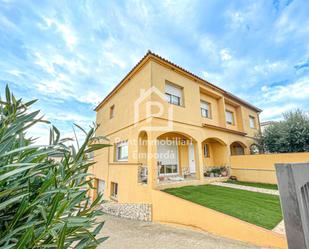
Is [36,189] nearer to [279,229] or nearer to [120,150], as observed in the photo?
[279,229]

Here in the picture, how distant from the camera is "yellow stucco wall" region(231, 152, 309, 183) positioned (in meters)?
11.1

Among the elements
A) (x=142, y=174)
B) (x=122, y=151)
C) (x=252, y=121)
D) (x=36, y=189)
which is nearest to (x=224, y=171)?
(x=142, y=174)

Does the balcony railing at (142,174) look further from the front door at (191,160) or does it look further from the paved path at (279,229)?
the paved path at (279,229)

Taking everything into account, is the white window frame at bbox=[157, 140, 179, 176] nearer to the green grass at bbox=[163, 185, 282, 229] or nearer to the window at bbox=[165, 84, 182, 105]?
the green grass at bbox=[163, 185, 282, 229]

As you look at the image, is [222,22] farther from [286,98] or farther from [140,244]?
[286,98]

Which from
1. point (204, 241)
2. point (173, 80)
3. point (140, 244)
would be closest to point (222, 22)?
point (173, 80)

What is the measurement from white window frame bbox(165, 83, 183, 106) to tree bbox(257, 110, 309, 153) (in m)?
10.3

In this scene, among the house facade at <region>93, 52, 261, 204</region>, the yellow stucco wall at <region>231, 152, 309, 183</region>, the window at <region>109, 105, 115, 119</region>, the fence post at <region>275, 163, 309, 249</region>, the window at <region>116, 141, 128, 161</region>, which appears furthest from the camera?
the window at <region>109, 105, 115, 119</region>

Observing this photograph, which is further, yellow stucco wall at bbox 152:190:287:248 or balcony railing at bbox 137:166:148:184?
balcony railing at bbox 137:166:148:184

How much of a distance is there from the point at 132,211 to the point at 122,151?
4.85 meters

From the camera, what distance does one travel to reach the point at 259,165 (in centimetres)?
1207

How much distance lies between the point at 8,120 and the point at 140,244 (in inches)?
241

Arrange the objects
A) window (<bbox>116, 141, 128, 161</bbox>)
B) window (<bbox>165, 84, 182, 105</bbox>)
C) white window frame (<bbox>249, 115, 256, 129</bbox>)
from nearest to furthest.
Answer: window (<bbox>165, 84, 182, 105</bbox>) → window (<bbox>116, 141, 128, 161</bbox>) → white window frame (<bbox>249, 115, 256, 129</bbox>)

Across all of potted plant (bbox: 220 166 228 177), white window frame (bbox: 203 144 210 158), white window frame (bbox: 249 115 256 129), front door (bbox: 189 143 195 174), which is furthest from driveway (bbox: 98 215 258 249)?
white window frame (bbox: 249 115 256 129)
